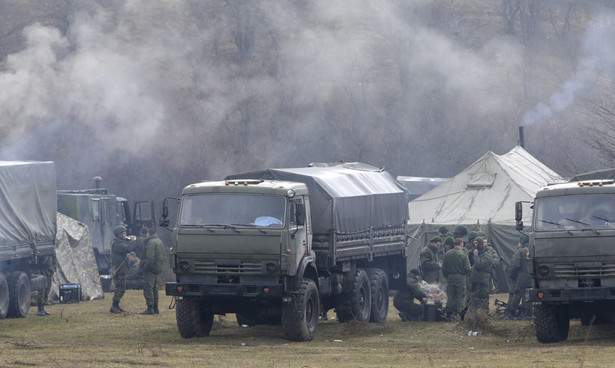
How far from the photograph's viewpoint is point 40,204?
2102cm

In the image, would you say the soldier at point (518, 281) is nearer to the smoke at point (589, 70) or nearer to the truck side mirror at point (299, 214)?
the truck side mirror at point (299, 214)

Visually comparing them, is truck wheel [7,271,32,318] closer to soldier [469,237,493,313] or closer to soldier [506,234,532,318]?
soldier [469,237,493,313]

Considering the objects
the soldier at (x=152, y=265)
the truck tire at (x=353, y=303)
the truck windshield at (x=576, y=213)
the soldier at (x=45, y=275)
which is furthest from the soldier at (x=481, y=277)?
the soldier at (x=45, y=275)

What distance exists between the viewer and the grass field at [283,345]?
12992mm

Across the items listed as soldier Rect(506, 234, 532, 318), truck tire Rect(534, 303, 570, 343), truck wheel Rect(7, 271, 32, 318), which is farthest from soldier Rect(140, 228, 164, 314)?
truck tire Rect(534, 303, 570, 343)

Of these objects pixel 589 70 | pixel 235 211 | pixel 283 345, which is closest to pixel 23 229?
pixel 235 211

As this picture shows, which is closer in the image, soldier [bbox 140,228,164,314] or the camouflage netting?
soldier [bbox 140,228,164,314]

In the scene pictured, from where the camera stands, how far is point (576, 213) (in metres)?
15.3

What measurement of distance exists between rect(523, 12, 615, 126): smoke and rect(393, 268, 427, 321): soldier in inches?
1215

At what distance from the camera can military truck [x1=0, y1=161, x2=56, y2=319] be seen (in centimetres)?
1956

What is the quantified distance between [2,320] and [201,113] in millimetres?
34215

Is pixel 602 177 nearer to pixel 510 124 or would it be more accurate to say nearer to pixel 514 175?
pixel 514 175

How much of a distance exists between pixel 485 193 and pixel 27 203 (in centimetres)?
1444

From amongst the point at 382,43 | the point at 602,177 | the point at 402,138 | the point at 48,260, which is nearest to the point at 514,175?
the point at 602,177
